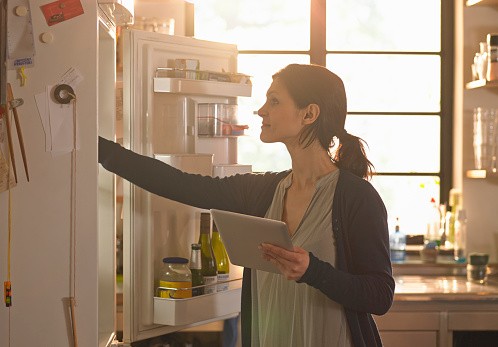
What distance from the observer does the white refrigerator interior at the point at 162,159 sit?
2709mm

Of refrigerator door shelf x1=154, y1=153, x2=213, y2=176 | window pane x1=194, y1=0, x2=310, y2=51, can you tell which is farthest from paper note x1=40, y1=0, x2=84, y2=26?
window pane x1=194, y1=0, x2=310, y2=51

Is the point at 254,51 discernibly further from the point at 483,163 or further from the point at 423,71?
the point at 483,163

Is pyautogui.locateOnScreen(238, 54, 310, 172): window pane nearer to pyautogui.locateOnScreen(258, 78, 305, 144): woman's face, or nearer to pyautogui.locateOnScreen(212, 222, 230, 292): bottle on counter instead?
pyautogui.locateOnScreen(212, 222, 230, 292): bottle on counter

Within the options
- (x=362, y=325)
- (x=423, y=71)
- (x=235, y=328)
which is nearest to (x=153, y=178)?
(x=362, y=325)

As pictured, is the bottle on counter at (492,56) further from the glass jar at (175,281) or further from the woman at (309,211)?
the glass jar at (175,281)

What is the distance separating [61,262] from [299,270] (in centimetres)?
54

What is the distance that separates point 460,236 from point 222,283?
5.35 feet

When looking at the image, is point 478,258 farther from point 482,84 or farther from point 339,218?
point 339,218

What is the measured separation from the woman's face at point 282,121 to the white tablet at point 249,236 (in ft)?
1.01

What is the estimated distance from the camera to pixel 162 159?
2746 mm

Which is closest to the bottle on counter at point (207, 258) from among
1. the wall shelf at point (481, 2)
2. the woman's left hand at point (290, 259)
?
the woman's left hand at point (290, 259)

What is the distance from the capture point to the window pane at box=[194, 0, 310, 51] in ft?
13.9

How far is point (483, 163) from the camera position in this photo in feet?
13.1

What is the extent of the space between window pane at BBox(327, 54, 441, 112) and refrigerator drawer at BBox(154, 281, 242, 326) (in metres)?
1.76
